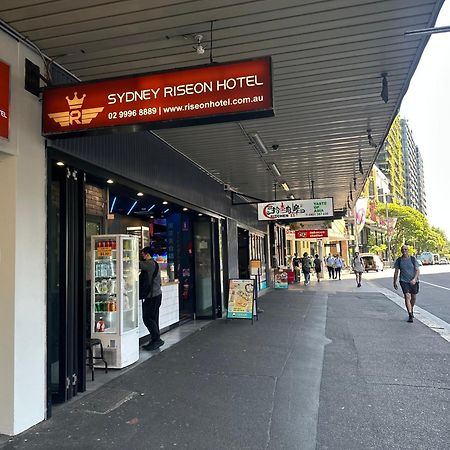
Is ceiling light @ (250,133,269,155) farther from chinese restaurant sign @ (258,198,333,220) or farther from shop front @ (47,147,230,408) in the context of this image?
chinese restaurant sign @ (258,198,333,220)

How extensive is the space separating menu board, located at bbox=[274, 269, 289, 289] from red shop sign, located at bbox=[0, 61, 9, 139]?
15.5 m

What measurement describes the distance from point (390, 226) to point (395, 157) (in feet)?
209

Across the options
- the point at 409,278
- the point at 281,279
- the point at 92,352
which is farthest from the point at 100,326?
the point at 281,279

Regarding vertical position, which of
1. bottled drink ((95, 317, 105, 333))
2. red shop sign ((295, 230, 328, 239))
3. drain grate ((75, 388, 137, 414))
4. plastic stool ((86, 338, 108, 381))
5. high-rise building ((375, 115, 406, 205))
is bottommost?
drain grate ((75, 388, 137, 414))

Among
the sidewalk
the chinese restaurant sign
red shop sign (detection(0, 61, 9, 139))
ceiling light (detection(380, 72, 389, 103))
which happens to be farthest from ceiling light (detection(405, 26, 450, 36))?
the chinese restaurant sign

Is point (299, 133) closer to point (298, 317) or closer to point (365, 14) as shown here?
point (365, 14)

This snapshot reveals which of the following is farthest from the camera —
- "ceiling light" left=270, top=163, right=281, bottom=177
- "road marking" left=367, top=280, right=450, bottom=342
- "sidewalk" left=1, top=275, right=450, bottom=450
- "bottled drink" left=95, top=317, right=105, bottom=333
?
"ceiling light" left=270, top=163, right=281, bottom=177

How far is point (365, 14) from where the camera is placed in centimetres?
390

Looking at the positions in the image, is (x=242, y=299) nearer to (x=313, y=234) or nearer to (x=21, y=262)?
(x=21, y=262)

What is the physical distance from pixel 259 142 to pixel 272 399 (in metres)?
4.76

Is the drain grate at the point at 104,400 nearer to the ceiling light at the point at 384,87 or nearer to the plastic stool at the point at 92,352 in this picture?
the plastic stool at the point at 92,352

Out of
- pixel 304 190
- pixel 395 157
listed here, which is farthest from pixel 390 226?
pixel 395 157

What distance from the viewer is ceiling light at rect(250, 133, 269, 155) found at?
24.2 feet

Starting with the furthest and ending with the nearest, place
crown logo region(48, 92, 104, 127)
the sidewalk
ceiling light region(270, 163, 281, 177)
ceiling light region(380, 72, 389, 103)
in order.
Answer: ceiling light region(270, 163, 281, 177) < ceiling light region(380, 72, 389, 103) < crown logo region(48, 92, 104, 127) < the sidewalk
